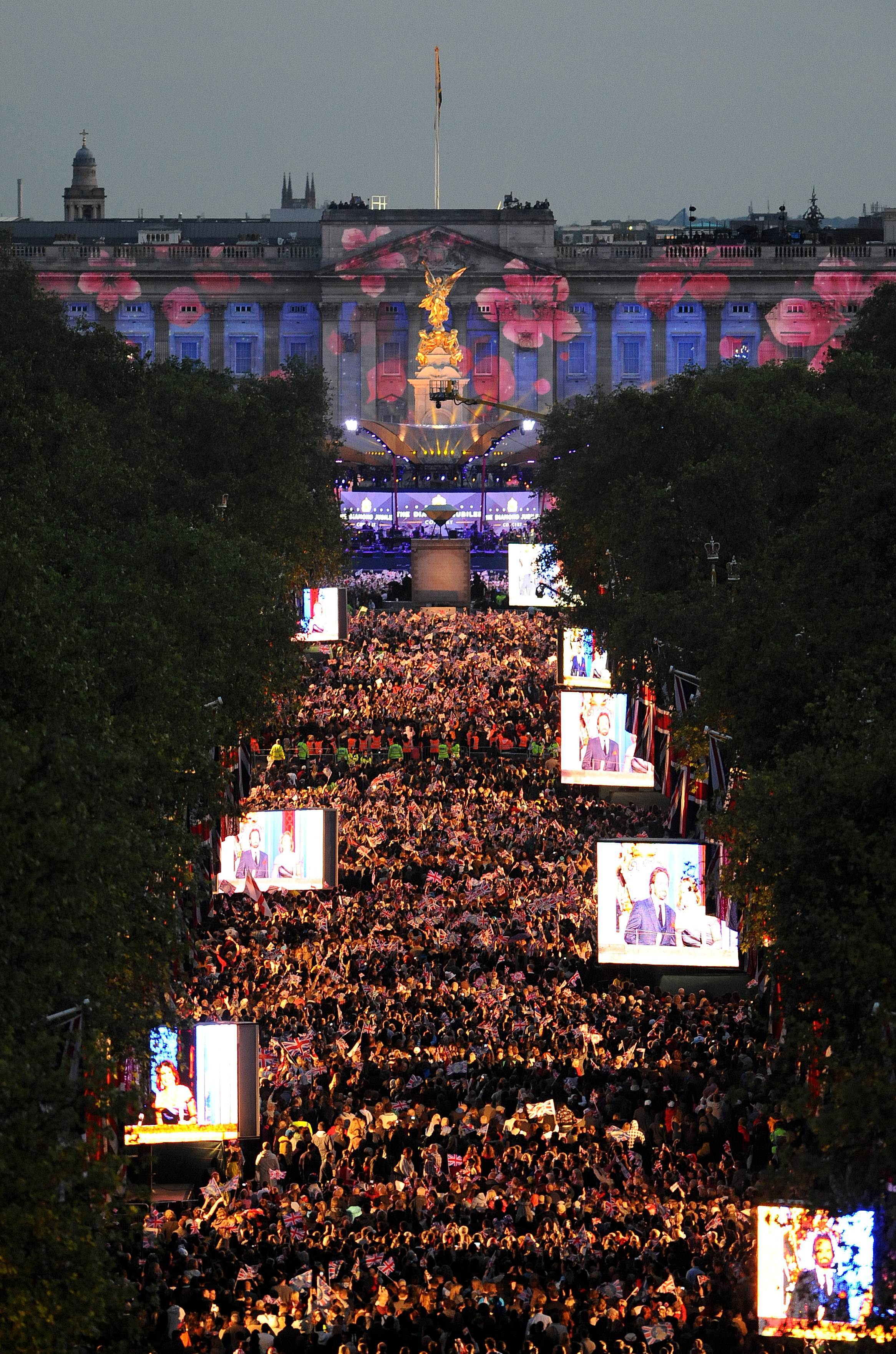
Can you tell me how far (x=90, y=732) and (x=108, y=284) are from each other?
4282 inches

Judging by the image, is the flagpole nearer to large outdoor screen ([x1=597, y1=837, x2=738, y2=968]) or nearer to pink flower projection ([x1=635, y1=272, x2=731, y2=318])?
pink flower projection ([x1=635, y1=272, x2=731, y2=318])

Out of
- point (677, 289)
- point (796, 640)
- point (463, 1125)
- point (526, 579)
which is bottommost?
point (463, 1125)

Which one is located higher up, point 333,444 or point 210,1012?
point 333,444

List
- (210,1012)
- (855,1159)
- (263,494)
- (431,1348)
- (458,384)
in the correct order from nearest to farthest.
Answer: (855,1159), (431,1348), (210,1012), (263,494), (458,384)

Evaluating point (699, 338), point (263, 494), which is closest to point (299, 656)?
point (263, 494)

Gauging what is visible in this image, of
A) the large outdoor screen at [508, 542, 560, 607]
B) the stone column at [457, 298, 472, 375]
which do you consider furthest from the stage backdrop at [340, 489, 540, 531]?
the stone column at [457, 298, 472, 375]

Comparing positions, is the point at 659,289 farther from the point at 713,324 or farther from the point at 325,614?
the point at 325,614

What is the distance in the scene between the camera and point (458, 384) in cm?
11456

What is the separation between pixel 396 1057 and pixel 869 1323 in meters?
12.1

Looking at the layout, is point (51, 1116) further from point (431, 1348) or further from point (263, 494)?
point (263, 494)

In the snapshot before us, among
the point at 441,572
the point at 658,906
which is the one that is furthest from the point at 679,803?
the point at 441,572

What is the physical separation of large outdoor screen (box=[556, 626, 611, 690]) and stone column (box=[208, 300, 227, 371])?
76.9m

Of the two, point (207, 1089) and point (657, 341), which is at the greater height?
point (657, 341)

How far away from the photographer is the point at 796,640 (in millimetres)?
29938
